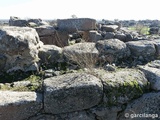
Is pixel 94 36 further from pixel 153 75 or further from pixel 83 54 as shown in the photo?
pixel 153 75

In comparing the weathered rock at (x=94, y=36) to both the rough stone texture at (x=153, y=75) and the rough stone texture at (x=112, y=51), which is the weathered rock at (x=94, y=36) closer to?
the rough stone texture at (x=112, y=51)

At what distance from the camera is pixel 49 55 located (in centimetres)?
404

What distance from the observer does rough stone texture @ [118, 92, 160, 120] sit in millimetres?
3402

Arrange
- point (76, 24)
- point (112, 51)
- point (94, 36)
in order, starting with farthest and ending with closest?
1. point (76, 24)
2. point (94, 36)
3. point (112, 51)

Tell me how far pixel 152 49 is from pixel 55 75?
77.1 inches

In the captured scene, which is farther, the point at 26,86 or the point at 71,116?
the point at 26,86

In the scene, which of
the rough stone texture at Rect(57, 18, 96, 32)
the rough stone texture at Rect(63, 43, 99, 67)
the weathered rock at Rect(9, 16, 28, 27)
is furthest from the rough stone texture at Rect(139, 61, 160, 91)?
the weathered rock at Rect(9, 16, 28, 27)

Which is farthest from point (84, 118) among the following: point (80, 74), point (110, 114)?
point (80, 74)

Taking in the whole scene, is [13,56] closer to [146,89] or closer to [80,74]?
[80,74]

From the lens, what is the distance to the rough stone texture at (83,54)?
12.5 feet

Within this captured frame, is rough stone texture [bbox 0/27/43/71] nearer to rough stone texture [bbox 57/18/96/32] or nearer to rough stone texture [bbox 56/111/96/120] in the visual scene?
rough stone texture [bbox 56/111/96/120]

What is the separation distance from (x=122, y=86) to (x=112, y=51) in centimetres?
103

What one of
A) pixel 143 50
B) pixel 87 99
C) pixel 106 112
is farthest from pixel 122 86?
pixel 143 50

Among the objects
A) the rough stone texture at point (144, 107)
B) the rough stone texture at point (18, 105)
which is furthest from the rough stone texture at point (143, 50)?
the rough stone texture at point (18, 105)
